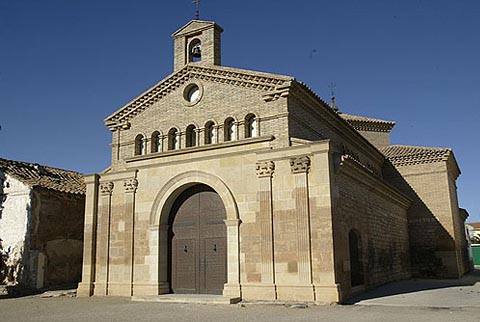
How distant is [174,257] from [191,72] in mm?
7072

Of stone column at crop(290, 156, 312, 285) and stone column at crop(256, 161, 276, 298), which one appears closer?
stone column at crop(290, 156, 312, 285)

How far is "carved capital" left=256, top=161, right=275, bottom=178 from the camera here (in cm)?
1511

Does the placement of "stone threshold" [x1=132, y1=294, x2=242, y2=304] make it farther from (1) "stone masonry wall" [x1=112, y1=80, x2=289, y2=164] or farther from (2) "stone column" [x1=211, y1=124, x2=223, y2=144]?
(2) "stone column" [x1=211, y1=124, x2=223, y2=144]

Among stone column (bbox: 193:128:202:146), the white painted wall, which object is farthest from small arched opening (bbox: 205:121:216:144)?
the white painted wall

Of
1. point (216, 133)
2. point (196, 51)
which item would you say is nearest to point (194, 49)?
point (196, 51)

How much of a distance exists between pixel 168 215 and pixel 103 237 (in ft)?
9.72

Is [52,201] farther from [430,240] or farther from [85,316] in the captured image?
[430,240]

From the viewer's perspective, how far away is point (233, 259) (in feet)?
50.0

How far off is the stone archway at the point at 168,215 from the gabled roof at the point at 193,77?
11.6 ft

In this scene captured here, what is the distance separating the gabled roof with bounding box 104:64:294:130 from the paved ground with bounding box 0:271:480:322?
7.26 m

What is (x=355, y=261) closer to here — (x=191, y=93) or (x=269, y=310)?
(x=269, y=310)

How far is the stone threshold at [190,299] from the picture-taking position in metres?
14.4

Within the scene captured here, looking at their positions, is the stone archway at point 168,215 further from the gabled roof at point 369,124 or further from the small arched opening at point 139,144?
the gabled roof at point 369,124

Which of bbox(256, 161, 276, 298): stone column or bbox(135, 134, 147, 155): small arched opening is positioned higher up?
bbox(135, 134, 147, 155): small arched opening
